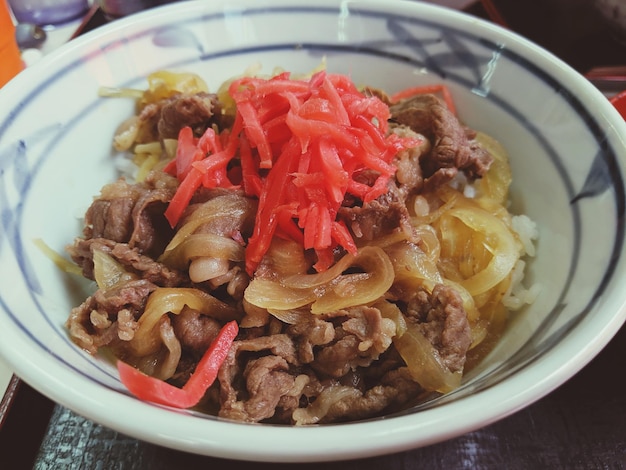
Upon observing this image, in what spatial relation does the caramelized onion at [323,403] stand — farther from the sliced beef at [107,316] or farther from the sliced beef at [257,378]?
the sliced beef at [107,316]

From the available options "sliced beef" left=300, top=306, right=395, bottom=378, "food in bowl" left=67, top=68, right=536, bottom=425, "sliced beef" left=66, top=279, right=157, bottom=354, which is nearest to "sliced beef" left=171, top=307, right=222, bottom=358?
"food in bowl" left=67, top=68, right=536, bottom=425

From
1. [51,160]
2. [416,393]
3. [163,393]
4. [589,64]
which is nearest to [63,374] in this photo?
[163,393]

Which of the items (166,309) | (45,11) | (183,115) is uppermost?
(183,115)

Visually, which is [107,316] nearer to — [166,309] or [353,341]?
[166,309]

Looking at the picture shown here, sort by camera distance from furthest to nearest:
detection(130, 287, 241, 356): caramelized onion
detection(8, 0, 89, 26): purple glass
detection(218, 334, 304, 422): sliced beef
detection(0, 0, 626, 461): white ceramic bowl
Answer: detection(8, 0, 89, 26): purple glass < detection(130, 287, 241, 356): caramelized onion < detection(218, 334, 304, 422): sliced beef < detection(0, 0, 626, 461): white ceramic bowl

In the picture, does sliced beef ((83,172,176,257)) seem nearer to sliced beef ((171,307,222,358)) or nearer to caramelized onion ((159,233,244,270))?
caramelized onion ((159,233,244,270))

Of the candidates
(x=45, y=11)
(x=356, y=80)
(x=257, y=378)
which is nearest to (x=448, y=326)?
(x=257, y=378)
